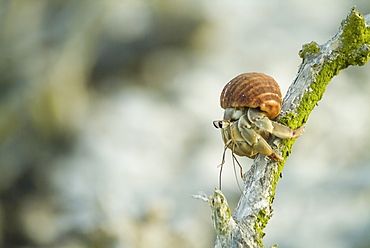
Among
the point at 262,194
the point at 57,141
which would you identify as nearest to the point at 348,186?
the point at 57,141

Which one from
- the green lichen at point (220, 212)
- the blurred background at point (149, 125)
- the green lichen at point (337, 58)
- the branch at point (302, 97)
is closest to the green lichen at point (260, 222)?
the branch at point (302, 97)

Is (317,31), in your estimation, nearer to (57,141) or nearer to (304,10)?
(304,10)

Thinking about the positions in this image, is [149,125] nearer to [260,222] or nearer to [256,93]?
[256,93]

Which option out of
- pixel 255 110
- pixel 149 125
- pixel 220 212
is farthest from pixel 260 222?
pixel 149 125

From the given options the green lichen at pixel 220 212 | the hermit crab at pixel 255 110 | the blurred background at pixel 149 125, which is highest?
the blurred background at pixel 149 125

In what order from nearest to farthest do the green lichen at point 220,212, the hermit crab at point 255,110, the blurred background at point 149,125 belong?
the green lichen at point 220,212, the hermit crab at point 255,110, the blurred background at point 149,125

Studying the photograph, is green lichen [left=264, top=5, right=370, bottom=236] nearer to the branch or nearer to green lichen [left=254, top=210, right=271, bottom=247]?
the branch

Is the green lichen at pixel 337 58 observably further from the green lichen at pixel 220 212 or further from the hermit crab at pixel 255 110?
the green lichen at pixel 220 212
